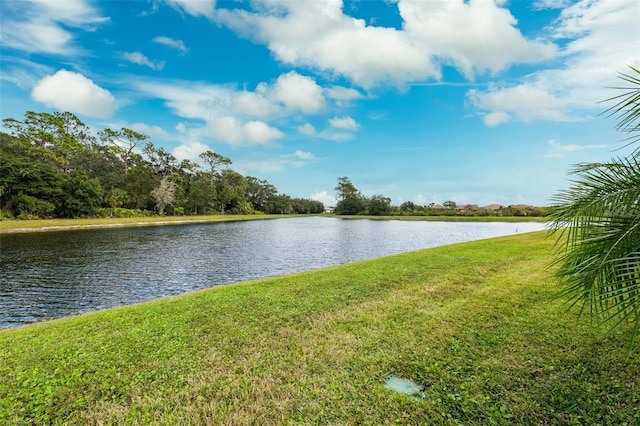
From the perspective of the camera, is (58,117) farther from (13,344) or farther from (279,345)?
(279,345)

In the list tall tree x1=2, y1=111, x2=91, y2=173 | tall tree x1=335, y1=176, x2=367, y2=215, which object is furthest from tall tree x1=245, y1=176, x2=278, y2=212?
tall tree x1=2, y1=111, x2=91, y2=173

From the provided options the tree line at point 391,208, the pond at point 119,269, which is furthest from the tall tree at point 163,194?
the tree line at point 391,208

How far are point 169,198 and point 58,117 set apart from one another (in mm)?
19029

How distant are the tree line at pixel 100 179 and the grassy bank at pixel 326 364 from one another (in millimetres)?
39532

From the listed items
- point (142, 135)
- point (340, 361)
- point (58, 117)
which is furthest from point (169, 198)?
point (340, 361)

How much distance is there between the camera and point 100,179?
50.6 m

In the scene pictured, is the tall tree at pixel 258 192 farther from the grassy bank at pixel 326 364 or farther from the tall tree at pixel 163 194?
the grassy bank at pixel 326 364

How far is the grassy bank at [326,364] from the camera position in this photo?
8.79 feet

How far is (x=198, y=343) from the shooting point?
163 inches

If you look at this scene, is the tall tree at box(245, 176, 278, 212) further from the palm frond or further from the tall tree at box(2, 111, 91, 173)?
the palm frond

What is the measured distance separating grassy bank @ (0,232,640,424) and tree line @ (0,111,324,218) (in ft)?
130

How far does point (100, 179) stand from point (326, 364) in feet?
200

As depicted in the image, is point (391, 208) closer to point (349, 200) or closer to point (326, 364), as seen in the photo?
point (349, 200)

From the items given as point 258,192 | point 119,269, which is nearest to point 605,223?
point 119,269
